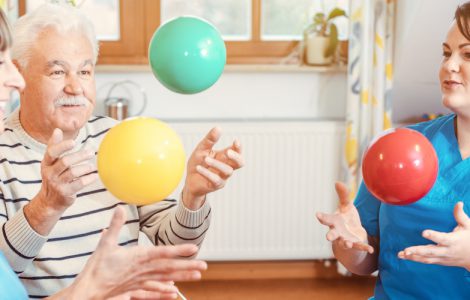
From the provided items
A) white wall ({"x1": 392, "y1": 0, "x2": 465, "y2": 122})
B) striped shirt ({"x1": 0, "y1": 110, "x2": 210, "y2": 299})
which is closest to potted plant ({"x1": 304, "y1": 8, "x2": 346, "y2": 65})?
white wall ({"x1": 392, "y1": 0, "x2": 465, "y2": 122})

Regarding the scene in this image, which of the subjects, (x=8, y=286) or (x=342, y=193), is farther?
(x=342, y=193)

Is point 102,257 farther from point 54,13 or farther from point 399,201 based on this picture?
point 54,13

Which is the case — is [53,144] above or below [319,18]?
below

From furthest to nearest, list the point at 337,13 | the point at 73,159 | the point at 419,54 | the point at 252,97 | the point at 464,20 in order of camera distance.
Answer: the point at 252,97, the point at 337,13, the point at 419,54, the point at 464,20, the point at 73,159

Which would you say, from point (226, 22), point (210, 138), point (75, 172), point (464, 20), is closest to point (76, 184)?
point (75, 172)

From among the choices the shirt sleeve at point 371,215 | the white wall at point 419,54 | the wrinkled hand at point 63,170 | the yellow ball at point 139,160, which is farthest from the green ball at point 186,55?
the white wall at point 419,54

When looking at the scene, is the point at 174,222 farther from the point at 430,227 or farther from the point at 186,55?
the point at 430,227

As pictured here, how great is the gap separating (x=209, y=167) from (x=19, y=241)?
420 millimetres

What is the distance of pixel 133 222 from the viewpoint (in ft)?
5.71

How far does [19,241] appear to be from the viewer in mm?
1386

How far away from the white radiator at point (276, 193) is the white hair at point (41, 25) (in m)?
1.68

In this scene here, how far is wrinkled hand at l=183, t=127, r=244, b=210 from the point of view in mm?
1432

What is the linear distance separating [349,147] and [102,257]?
2413 mm

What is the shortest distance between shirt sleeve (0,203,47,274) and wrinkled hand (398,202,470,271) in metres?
0.74
